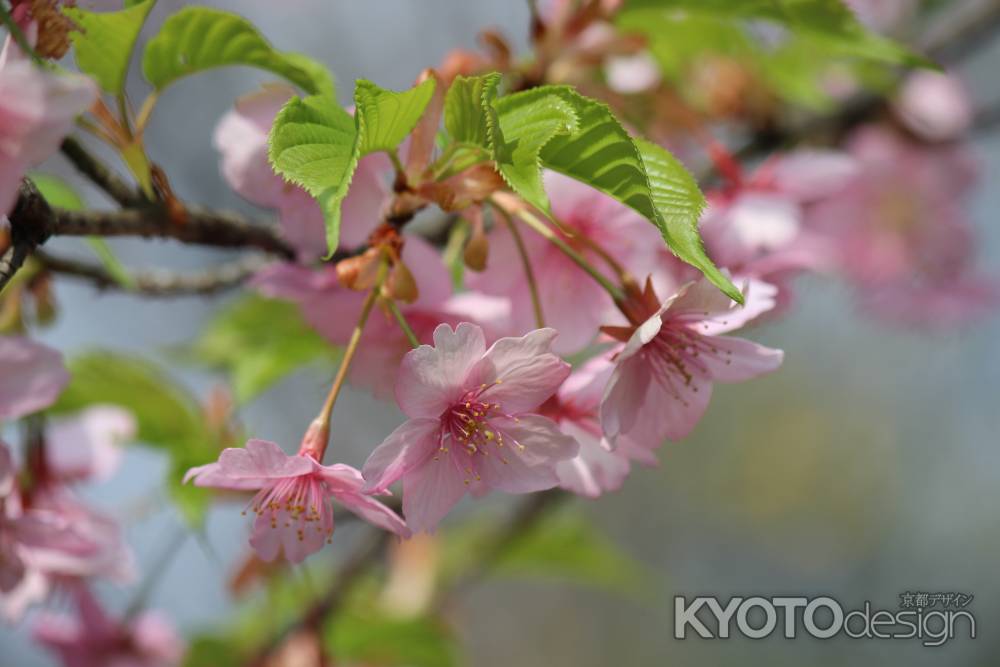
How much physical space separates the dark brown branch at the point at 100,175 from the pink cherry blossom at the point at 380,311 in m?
0.14

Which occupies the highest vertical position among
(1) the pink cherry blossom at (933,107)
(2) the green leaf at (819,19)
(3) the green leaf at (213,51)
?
(1) the pink cherry blossom at (933,107)

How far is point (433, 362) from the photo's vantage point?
657 millimetres

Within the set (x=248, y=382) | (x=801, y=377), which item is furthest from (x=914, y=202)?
(x=801, y=377)

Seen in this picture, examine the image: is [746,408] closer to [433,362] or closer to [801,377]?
[801,377]

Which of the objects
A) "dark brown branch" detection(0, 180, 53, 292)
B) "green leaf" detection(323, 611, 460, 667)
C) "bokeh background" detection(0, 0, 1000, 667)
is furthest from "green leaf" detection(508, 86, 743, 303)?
"bokeh background" detection(0, 0, 1000, 667)

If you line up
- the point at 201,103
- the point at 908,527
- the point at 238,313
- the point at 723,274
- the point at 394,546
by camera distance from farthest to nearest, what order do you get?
the point at 908,527, the point at 201,103, the point at 394,546, the point at 238,313, the point at 723,274

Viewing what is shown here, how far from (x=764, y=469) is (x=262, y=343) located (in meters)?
4.32

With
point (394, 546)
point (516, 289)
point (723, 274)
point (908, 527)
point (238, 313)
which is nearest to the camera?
point (723, 274)

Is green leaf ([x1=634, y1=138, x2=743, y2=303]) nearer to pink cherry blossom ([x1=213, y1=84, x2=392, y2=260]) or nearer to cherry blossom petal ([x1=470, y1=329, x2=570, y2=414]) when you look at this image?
cherry blossom petal ([x1=470, y1=329, x2=570, y2=414])

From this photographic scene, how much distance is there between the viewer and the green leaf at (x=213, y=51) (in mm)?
739

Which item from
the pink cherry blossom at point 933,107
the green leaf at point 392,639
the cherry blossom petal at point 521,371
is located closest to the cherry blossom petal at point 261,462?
the cherry blossom petal at point 521,371

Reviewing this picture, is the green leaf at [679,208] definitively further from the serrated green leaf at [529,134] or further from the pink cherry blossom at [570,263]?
the pink cherry blossom at [570,263]

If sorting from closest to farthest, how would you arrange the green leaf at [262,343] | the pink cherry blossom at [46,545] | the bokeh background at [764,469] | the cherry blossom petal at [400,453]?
1. the cherry blossom petal at [400,453]
2. the pink cherry blossom at [46,545]
3. the green leaf at [262,343]
4. the bokeh background at [764,469]

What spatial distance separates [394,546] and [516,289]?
1.18 m
